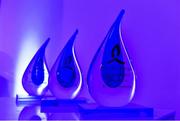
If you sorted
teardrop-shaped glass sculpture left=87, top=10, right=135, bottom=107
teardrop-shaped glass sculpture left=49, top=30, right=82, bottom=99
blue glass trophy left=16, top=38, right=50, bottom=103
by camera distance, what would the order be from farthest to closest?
blue glass trophy left=16, top=38, right=50, bottom=103, teardrop-shaped glass sculpture left=49, top=30, right=82, bottom=99, teardrop-shaped glass sculpture left=87, top=10, right=135, bottom=107

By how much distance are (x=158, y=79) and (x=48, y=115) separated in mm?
486

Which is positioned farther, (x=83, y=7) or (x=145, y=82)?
(x=83, y=7)

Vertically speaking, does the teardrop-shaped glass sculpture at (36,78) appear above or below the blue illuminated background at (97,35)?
below

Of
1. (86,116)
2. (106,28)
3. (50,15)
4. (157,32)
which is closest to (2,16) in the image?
(50,15)

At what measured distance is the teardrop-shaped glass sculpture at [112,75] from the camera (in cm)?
74

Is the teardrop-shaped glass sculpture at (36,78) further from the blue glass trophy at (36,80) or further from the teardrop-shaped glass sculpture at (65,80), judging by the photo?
the teardrop-shaped glass sculpture at (65,80)

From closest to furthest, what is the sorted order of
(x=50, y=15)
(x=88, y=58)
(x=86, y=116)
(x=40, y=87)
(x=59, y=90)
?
1. (x=86, y=116)
2. (x=59, y=90)
3. (x=40, y=87)
4. (x=88, y=58)
5. (x=50, y=15)

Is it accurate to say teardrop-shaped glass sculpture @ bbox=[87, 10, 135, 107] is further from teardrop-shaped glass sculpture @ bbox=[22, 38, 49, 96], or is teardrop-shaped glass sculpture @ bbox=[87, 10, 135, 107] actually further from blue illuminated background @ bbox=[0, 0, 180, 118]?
teardrop-shaped glass sculpture @ bbox=[22, 38, 49, 96]

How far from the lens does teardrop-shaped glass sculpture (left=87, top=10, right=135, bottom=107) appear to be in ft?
2.43

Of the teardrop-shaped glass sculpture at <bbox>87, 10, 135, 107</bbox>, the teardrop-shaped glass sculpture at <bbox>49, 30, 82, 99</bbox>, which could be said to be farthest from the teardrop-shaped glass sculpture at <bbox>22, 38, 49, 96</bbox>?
the teardrop-shaped glass sculpture at <bbox>87, 10, 135, 107</bbox>

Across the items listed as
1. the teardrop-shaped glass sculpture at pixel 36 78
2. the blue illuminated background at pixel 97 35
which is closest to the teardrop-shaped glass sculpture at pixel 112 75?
the blue illuminated background at pixel 97 35

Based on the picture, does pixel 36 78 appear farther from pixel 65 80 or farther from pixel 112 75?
pixel 112 75

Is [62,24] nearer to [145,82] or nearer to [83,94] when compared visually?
[83,94]

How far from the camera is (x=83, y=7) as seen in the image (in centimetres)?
120
